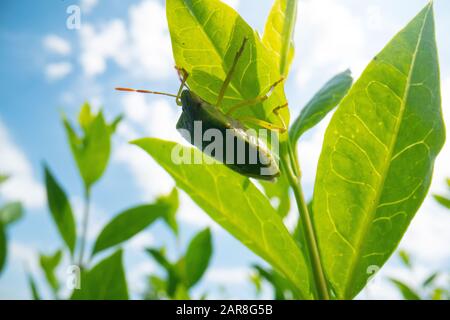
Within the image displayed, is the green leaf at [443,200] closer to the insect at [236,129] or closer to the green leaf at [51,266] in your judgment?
the insect at [236,129]

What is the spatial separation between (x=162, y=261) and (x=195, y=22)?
261 cm

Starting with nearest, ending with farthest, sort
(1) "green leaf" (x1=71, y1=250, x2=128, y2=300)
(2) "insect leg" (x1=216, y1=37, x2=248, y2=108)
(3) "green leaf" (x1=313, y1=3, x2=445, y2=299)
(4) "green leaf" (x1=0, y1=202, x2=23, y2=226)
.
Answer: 1. (3) "green leaf" (x1=313, y1=3, x2=445, y2=299)
2. (2) "insect leg" (x1=216, y1=37, x2=248, y2=108)
3. (1) "green leaf" (x1=71, y1=250, x2=128, y2=300)
4. (4) "green leaf" (x1=0, y1=202, x2=23, y2=226)

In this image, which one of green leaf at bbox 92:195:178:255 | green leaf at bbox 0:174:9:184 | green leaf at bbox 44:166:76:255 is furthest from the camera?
green leaf at bbox 0:174:9:184

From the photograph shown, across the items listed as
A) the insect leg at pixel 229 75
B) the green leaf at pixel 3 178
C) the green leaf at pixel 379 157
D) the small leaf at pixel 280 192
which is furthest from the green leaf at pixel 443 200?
the green leaf at pixel 3 178

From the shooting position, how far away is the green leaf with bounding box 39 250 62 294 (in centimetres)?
418

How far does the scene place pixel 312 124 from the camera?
2.09 m

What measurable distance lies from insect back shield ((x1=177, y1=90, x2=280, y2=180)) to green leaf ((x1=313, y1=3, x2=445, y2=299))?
0.35 metres

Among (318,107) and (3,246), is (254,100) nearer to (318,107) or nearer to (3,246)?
(318,107)

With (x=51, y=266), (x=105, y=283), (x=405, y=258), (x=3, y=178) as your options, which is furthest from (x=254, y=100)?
(x=405, y=258)

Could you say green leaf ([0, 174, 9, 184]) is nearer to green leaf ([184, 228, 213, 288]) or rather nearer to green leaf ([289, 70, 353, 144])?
green leaf ([184, 228, 213, 288])

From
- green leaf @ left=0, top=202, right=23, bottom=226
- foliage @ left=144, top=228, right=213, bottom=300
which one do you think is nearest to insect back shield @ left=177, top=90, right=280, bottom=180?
foliage @ left=144, top=228, right=213, bottom=300

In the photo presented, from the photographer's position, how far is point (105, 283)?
7.16ft

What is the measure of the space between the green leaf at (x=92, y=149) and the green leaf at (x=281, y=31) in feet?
5.83

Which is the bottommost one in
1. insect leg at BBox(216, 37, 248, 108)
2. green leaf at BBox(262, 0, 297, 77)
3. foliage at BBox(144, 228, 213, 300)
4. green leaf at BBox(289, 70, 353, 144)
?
foliage at BBox(144, 228, 213, 300)
